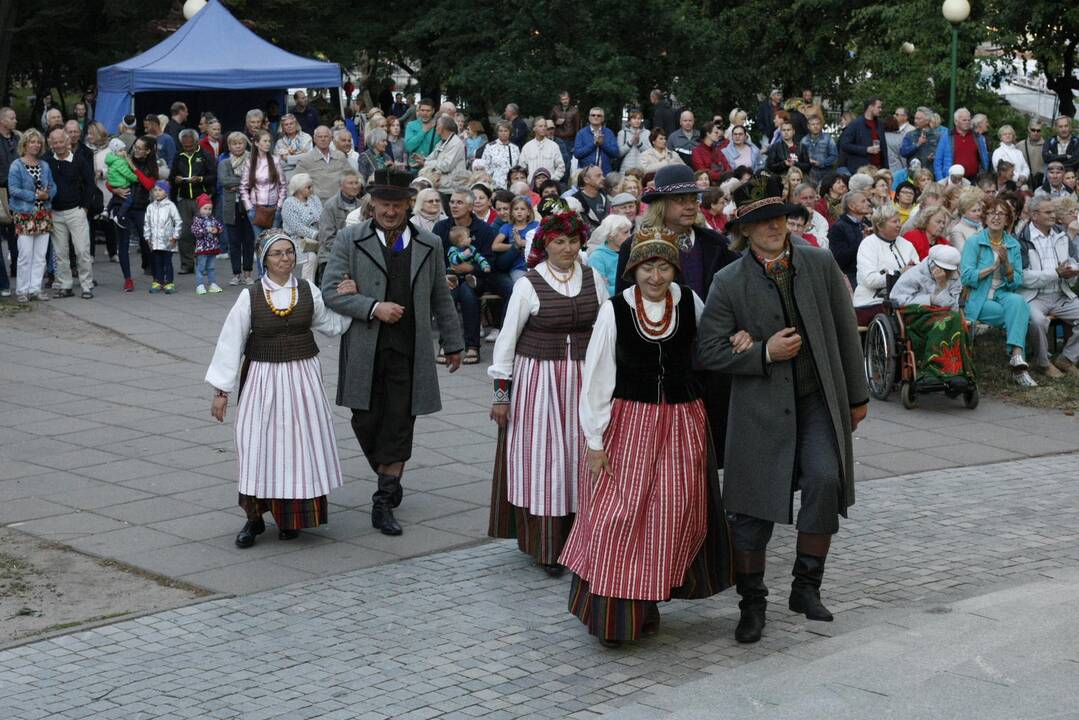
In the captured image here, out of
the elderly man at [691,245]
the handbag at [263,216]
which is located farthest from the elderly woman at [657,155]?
the elderly man at [691,245]

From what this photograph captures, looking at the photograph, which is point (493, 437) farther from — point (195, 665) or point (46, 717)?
point (46, 717)

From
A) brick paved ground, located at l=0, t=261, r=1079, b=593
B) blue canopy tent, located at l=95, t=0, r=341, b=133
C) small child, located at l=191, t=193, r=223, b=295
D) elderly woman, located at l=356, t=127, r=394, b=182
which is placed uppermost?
blue canopy tent, located at l=95, t=0, r=341, b=133

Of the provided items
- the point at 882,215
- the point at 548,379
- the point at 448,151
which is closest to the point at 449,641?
the point at 548,379

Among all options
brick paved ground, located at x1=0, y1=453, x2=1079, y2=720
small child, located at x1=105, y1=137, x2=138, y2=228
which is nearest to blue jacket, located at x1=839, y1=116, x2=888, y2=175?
small child, located at x1=105, y1=137, x2=138, y2=228

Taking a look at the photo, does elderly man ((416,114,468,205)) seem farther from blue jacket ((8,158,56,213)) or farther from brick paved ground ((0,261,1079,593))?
brick paved ground ((0,261,1079,593))

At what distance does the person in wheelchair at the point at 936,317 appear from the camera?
11.8m

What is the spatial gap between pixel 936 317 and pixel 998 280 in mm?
1149

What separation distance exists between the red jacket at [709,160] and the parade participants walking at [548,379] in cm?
1314

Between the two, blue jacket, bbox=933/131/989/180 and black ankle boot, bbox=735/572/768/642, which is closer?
black ankle boot, bbox=735/572/768/642

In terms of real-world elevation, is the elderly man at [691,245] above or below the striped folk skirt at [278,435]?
above

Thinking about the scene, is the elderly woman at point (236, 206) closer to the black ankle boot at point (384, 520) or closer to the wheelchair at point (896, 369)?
the wheelchair at point (896, 369)

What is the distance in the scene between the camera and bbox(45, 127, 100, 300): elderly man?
16344 millimetres

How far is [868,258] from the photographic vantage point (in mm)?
12688

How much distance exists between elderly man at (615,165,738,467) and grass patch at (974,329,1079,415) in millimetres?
5056
